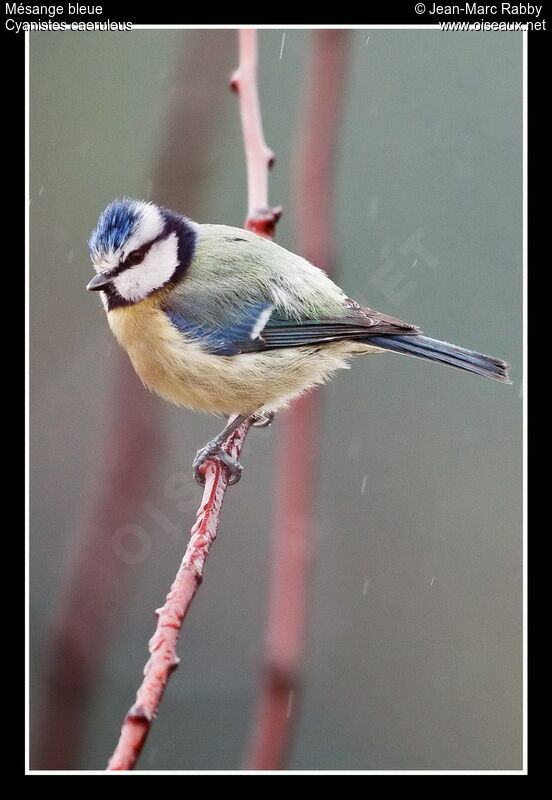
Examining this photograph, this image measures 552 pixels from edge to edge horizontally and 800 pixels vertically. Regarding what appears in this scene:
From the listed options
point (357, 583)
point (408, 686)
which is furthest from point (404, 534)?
point (408, 686)

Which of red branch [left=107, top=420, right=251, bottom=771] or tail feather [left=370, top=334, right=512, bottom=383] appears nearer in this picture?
red branch [left=107, top=420, right=251, bottom=771]

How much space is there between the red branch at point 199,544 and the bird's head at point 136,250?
0.69ft

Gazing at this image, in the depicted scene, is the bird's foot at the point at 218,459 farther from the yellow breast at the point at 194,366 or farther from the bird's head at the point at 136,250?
the bird's head at the point at 136,250

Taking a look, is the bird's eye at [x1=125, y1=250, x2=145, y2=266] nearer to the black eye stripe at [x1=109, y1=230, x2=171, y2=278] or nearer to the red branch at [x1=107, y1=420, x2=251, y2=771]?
the black eye stripe at [x1=109, y1=230, x2=171, y2=278]

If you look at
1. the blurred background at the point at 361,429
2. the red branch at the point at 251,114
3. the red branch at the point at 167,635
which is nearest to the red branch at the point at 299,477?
the red branch at the point at 167,635

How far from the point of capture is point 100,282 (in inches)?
72.2

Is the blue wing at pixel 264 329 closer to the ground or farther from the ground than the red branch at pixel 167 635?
farther from the ground

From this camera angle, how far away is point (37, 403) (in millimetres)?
2836

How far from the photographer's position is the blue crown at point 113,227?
1.81 meters

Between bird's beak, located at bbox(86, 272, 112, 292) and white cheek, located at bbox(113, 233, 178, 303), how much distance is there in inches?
2.1

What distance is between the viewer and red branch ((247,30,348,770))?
1.17 m

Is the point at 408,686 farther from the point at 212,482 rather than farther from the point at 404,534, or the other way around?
the point at 212,482

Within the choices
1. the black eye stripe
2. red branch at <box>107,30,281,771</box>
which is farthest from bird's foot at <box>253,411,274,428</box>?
the black eye stripe

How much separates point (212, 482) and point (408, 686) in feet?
4.26
